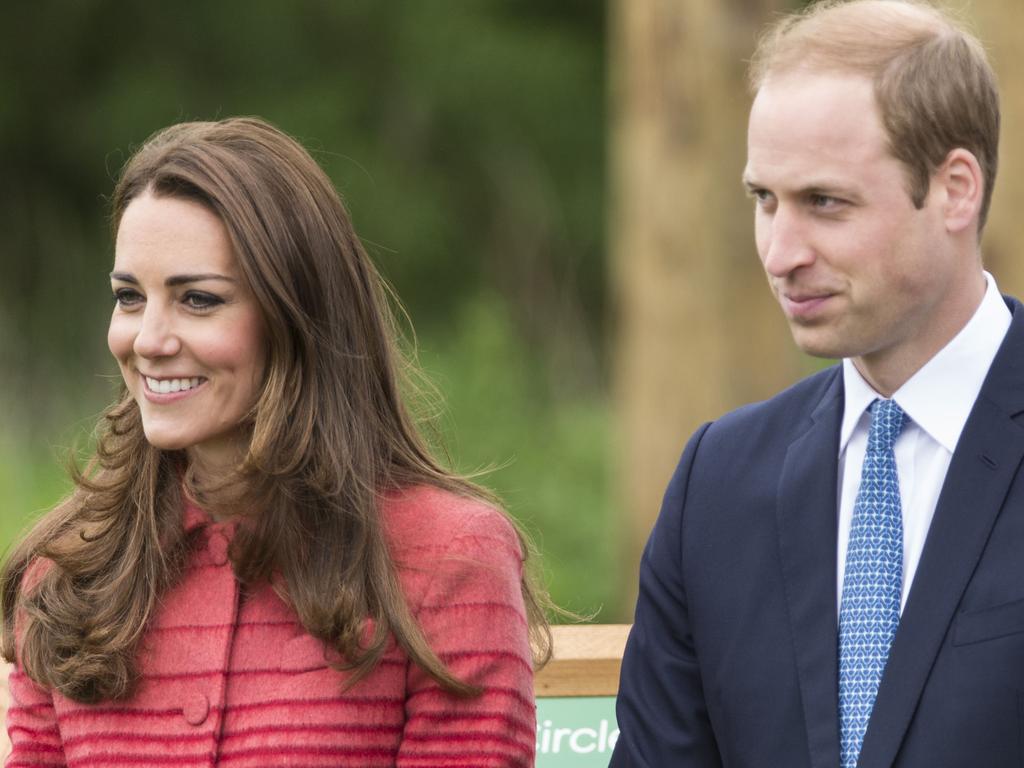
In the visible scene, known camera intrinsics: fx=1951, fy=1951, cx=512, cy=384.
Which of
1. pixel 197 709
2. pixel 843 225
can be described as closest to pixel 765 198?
pixel 843 225

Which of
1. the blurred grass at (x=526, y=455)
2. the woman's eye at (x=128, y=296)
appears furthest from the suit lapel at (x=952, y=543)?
the blurred grass at (x=526, y=455)

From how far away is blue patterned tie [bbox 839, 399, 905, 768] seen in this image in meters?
2.73

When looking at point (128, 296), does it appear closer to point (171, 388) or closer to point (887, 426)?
point (171, 388)

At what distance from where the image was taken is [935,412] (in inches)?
110

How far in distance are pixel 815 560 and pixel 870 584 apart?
0.10m

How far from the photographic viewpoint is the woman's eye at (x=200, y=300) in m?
3.06

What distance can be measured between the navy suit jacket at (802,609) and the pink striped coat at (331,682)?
0.22 m

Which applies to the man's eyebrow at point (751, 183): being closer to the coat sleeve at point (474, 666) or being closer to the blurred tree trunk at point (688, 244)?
the coat sleeve at point (474, 666)

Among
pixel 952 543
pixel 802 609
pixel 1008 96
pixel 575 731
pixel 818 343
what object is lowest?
pixel 575 731

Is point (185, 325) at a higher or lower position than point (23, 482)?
higher

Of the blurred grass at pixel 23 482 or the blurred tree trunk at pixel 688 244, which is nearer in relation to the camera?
the blurred tree trunk at pixel 688 244

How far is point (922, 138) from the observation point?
8.85ft

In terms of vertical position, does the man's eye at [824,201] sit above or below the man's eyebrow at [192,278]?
above

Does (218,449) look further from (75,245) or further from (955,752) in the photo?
(75,245)
